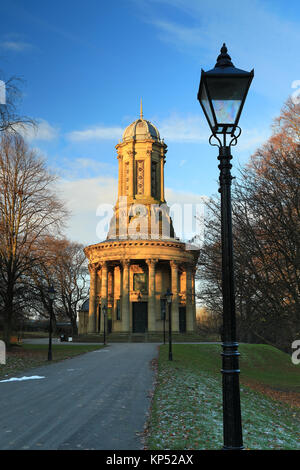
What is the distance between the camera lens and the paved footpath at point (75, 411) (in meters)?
7.08

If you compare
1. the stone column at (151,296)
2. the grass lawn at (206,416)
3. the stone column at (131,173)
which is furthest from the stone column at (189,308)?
the grass lawn at (206,416)

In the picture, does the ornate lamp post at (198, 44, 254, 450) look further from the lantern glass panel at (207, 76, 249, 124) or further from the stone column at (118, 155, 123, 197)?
the stone column at (118, 155, 123, 197)

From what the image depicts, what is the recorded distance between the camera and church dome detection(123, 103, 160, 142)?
217 feet

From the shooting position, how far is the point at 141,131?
6675 centimetres

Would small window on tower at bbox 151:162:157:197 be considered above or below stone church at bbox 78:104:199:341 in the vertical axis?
above

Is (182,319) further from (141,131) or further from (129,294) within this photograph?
(141,131)

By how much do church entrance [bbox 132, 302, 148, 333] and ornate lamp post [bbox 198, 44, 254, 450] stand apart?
5389cm

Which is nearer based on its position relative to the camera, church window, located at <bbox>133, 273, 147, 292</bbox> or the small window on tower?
church window, located at <bbox>133, 273, 147, 292</bbox>

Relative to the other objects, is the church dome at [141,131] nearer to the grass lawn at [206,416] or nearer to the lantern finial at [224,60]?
the grass lawn at [206,416]

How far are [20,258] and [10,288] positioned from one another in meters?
2.61

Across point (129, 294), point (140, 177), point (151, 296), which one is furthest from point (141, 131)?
point (151, 296)

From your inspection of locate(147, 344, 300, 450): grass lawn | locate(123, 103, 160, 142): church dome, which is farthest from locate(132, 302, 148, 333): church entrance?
locate(147, 344, 300, 450): grass lawn

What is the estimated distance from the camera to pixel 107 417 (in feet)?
29.3
